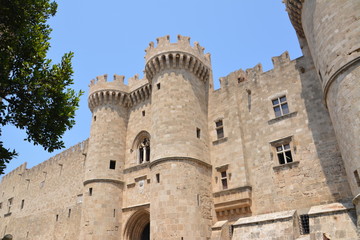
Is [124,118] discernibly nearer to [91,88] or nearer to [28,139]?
[91,88]

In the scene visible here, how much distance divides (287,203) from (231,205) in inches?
94.1

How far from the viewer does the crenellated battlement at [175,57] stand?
16422 mm

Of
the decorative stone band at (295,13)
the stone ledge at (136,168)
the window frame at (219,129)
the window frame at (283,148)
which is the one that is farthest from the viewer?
the stone ledge at (136,168)

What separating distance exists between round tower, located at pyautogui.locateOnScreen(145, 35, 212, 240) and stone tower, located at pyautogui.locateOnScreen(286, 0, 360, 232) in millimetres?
6152

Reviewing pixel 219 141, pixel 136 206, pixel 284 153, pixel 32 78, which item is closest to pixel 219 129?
pixel 219 141

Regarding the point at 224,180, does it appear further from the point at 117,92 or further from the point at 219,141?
the point at 117,92

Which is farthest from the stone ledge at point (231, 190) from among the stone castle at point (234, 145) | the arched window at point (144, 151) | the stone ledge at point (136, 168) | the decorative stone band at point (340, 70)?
the decorative stone band at point (340, 70)

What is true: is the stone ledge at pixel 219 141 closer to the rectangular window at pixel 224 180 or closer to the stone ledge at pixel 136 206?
the rectangular window at pixel 224 180

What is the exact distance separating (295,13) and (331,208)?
27.1 ft

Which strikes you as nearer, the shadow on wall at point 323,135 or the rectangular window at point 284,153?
the shadow on wall at point 323,135

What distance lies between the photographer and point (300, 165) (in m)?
12.8

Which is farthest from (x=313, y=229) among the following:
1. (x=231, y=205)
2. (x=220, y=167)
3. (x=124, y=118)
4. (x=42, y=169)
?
(x=42, y=169)

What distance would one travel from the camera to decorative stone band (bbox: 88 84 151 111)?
62.3 feet

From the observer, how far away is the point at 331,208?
10.7 metres
